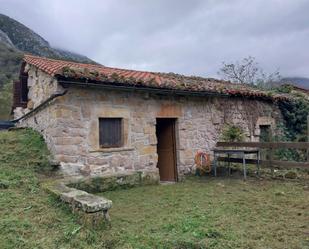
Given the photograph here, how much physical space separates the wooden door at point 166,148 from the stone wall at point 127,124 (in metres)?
0.20

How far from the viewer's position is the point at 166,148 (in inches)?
368

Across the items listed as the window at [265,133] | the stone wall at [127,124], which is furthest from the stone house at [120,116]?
the window at [265,133]

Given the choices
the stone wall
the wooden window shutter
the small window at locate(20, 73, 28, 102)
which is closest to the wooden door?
the stone wall

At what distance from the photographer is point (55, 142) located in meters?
6.75

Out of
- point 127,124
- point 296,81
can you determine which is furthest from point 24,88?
point 296,81

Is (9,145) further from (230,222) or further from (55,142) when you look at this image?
(230,222)

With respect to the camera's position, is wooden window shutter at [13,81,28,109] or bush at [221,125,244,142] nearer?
wooden window shutter at [13,81,28,109]

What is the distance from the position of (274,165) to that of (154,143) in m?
3.28

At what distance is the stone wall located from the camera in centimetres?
687

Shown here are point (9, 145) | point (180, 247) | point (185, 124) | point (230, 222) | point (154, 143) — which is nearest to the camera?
point (180, 247)

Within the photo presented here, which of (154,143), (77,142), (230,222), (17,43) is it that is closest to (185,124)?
(154,143)

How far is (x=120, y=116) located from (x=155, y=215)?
3137 millimetres

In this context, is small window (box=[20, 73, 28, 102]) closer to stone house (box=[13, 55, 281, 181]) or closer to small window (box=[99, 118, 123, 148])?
stone house (box=[13, 55, 281, 181])

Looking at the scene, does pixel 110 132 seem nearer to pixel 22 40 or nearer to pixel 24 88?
pixel 24 88
